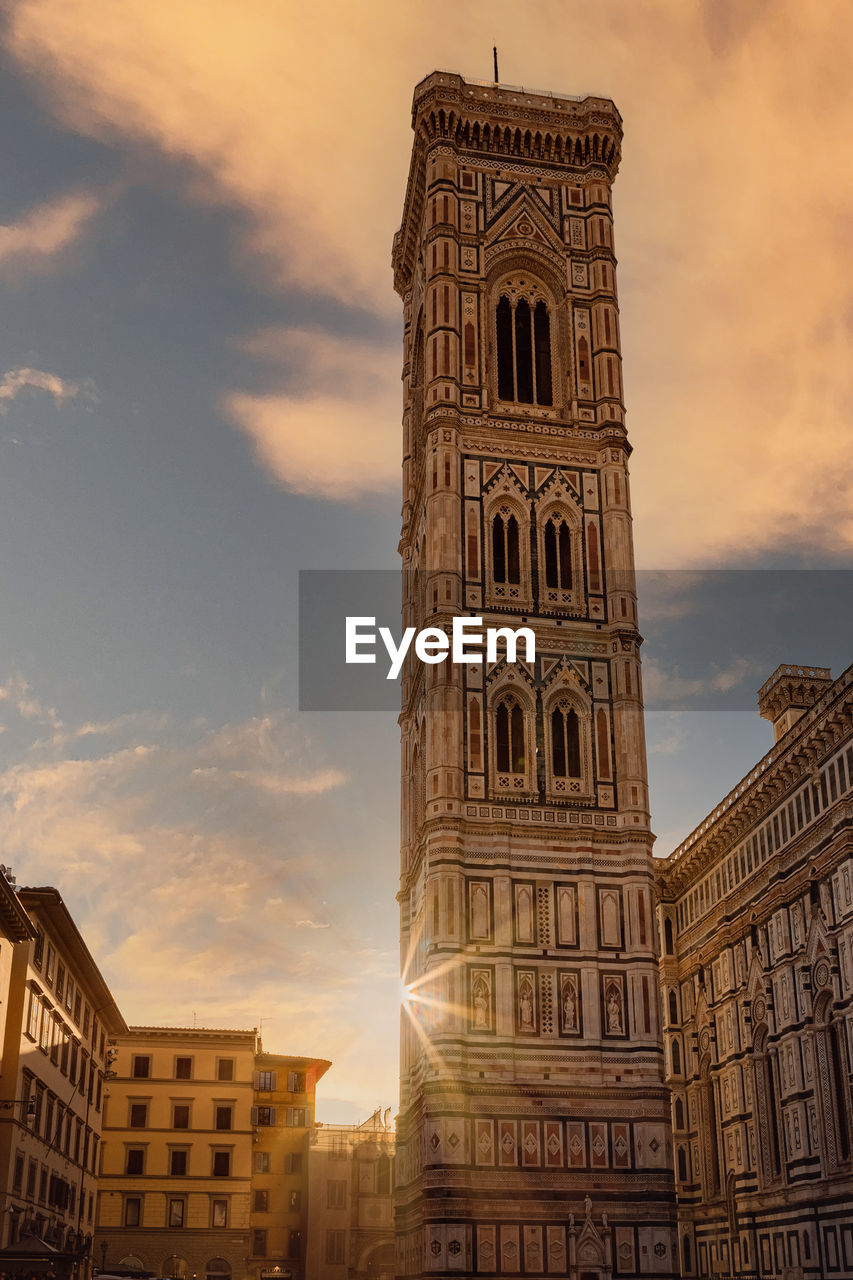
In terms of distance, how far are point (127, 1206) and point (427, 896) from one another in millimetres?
37641

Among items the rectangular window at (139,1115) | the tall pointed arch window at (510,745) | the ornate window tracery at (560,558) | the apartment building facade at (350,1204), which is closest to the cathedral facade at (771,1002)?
the ornate window tracery at (560,558)

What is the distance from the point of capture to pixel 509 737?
4969cm

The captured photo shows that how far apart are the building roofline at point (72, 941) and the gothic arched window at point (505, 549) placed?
19.0 m

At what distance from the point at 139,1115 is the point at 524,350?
45.9 m

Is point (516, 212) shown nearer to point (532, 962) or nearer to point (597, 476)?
point (597, 476)

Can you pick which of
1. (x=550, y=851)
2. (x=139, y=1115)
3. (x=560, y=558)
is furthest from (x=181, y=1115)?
(x=560, y=558)

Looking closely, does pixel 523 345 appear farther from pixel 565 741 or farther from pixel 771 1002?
pixel 771 1002

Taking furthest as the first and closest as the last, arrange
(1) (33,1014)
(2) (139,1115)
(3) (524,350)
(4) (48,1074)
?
(2) (139,1115), (3) (524,350), (4) (48,1074), (1) (33,1014)

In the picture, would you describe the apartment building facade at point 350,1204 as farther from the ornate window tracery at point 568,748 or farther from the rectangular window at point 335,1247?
the ornate window tracery at point 568,748

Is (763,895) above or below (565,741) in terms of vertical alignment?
below

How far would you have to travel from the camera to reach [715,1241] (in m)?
60.2

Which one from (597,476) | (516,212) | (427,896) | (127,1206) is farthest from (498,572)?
(127,1206)

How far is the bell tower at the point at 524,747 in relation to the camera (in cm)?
4341

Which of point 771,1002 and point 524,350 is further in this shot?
point 524,350
